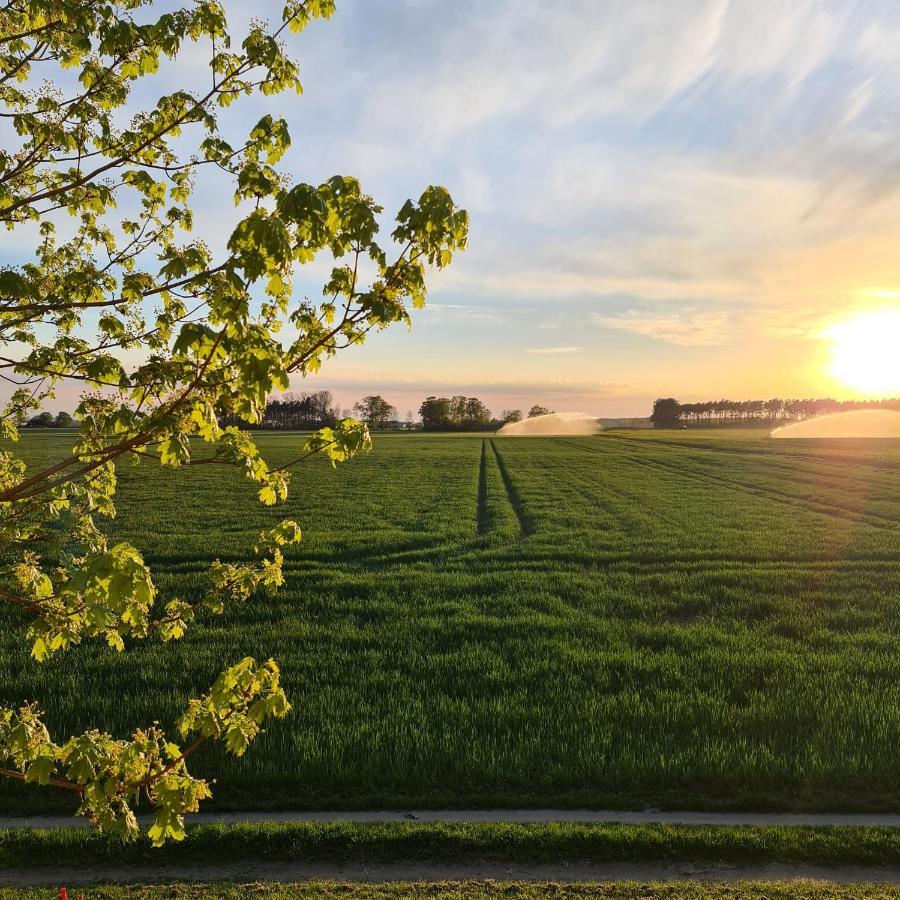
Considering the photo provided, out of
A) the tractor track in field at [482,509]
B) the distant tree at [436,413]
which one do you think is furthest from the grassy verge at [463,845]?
the distant tree at [436,413]

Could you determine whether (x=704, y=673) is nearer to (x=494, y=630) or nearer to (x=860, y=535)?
(x=494, y=630)

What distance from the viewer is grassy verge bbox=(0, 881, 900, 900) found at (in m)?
Result: 6.23

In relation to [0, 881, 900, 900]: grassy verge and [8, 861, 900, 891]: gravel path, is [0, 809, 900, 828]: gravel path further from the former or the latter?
[0, 881, 900, 900]: grassy verge

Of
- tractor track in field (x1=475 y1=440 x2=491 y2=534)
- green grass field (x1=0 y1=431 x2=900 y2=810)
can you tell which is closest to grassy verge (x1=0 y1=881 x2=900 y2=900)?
green grass field (x1=0 y1=431 x2=900 y2=810)

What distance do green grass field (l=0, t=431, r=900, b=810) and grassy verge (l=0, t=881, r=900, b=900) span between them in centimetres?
163

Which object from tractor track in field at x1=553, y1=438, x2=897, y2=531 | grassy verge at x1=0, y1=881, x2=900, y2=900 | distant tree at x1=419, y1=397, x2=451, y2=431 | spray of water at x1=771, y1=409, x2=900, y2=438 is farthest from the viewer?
distant tree at x1=419, y1=397, x2=451, y2=431

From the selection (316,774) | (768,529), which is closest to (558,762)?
(316,774)

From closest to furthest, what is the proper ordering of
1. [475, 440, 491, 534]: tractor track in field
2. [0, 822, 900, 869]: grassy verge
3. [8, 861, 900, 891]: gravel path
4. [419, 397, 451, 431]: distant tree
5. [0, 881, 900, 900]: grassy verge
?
1. [0, 881, 900, 900]: grassy verge
2. [8, 861, 900, 891]: gravel path
3. [0, 822, 900, 869]: grassy verge
4. [475, 440, 491, 534]: tractor track in field
5. [419, 397, 451, 431]: distant tree

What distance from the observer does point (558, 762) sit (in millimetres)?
8773

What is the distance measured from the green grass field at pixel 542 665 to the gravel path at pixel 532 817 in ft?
0.53

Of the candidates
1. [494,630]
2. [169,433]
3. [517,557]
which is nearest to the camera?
[169,433]

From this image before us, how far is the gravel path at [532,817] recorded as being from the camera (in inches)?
303

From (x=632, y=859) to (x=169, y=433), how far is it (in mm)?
6589

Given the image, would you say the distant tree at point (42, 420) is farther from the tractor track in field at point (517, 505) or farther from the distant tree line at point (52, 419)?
the tractor track in field at point (517, 505)
